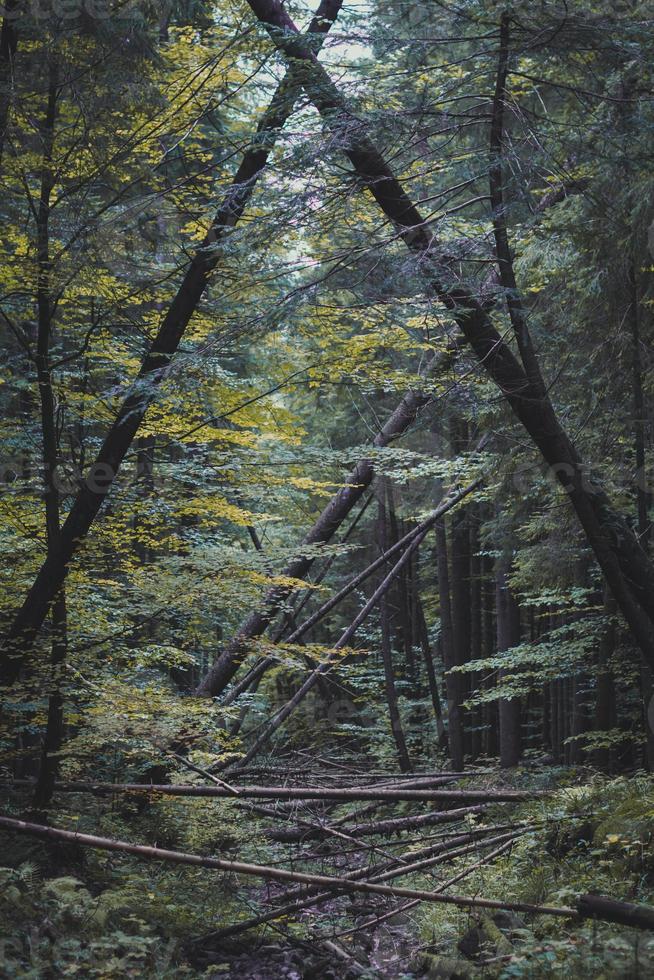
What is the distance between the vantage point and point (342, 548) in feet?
28.5

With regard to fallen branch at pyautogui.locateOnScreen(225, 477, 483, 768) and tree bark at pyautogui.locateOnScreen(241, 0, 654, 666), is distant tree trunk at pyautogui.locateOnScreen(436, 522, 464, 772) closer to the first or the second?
fallen branch at pyautogui.locateOnScreen(225, 477, 483, 768)

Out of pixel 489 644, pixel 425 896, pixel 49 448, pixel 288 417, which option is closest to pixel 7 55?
pixel 49 448

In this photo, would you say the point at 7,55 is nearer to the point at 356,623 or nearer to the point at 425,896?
the point at 425,896

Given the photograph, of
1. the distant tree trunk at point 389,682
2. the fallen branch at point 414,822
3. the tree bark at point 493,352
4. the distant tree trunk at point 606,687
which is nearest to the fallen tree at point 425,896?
the tree bark at point 493,352

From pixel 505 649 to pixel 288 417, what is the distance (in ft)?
21.9

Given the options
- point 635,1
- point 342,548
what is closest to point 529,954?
point 342,548

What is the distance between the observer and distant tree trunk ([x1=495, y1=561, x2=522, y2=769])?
13430 millimetres

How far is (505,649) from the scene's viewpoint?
1383 centimetres

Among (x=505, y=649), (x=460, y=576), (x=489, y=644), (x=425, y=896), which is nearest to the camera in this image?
(x=425, y=896)

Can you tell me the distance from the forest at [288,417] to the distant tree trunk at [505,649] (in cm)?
241

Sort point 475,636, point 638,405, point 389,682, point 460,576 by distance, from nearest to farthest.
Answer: point 638,405 < point 389,682 < point 460,576 < point 475,636

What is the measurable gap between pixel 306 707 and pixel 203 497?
1285cm

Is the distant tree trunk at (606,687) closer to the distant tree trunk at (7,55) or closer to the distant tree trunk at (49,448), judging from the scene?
the distant tree trunk at (49,448)

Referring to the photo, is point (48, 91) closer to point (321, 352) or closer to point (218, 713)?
point (321, 352)
